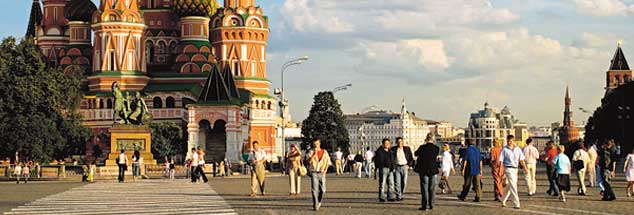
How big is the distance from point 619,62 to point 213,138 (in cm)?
10334

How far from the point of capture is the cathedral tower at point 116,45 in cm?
9725

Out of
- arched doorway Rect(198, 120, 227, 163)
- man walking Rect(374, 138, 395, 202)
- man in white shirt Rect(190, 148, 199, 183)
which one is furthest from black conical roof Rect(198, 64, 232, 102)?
man walking Rect(374, 138, 395, 202)

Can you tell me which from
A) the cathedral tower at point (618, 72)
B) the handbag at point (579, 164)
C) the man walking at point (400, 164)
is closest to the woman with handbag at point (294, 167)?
the man walking at point (400, 164)

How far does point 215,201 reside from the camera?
25.0 m

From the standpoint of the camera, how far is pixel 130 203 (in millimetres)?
24734

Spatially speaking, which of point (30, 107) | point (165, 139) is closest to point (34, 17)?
point (165, 139)

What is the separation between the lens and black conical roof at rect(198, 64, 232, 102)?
301 feet

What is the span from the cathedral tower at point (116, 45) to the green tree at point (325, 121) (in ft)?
60.8

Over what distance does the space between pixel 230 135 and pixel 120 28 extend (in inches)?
619

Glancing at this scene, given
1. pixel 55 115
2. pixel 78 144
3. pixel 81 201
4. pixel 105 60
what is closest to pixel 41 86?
pixel 55 115

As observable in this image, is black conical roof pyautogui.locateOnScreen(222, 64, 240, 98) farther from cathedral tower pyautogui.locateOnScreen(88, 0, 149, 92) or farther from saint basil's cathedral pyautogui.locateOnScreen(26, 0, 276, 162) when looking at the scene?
cathedral tower pyautogui.locateOnScreen(88, 0, 149, 92)

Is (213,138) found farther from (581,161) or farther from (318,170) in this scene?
(318,170)

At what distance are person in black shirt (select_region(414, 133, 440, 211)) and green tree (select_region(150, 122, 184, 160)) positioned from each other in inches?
2734

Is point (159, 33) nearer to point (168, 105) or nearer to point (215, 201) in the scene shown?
point (168, 105)
